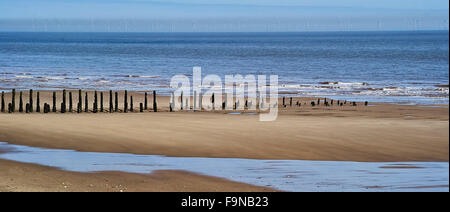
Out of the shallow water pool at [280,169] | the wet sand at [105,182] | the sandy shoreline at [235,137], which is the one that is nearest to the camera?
the wet sand at [105,182]

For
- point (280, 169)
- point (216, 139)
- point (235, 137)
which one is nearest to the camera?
point (280, 169)

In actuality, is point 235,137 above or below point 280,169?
above

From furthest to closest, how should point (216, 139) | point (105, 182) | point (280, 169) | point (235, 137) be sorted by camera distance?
point (235, 137) → point (216, 139) → point (280, 169) → point (105, 182)

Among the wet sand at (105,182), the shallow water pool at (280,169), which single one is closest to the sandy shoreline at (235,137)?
the shallow water pool at (280,169)

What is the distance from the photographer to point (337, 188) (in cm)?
1180

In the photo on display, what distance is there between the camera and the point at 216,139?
1812 centimetres

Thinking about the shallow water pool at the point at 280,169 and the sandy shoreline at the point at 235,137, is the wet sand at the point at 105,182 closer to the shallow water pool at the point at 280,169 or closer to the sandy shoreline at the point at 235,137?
the shallow water pool at the point at 280,169

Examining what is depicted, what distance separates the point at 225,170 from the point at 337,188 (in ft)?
10.0

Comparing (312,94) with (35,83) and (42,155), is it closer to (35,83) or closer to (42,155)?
(35,83)

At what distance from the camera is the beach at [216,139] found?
43.6 feet

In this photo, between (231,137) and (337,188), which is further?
(231,137)

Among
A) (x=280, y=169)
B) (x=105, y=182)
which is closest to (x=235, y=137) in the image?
(x=280, y=169)

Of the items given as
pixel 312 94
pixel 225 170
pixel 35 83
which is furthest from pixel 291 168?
pixel 35 83

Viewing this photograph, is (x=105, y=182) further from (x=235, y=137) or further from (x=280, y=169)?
(x=235, y=137)
